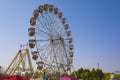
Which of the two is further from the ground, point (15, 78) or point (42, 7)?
point (42, 7)

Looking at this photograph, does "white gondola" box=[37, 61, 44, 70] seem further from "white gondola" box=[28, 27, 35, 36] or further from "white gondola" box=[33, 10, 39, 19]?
"white gondola" box=[33, 10, 39, 19]

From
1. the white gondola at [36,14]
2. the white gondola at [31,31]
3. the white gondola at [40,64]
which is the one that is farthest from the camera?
A: the white gondola at [36,14]

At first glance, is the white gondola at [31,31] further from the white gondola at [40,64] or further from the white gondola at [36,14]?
the white gondola at [40,64]

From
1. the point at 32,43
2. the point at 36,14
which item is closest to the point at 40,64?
the point at 32,43

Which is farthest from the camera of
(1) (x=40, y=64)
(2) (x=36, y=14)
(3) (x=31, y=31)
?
(2) (x=36, y=14)

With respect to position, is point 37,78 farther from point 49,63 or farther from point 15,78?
point 15,78

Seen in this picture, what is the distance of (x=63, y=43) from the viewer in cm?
3750

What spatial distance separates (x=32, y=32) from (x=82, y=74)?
140 feet

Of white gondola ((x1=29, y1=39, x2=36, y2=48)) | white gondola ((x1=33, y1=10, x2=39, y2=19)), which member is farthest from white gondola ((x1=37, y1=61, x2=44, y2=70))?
white gondola ((x1=33, y1=10, x2=39, y2=19))

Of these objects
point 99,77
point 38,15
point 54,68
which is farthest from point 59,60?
point 99,77

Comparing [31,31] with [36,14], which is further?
[36,14]

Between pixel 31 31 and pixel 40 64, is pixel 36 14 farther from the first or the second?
pixel 40 64

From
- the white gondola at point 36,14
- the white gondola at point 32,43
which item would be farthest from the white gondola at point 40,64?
the white gondola at point 36,14

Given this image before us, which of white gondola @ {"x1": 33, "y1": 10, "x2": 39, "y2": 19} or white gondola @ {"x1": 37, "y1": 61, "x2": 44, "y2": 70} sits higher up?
white gondola @ {"x1": 33, "y1": 10, "x2": 39, "y2": 19}
